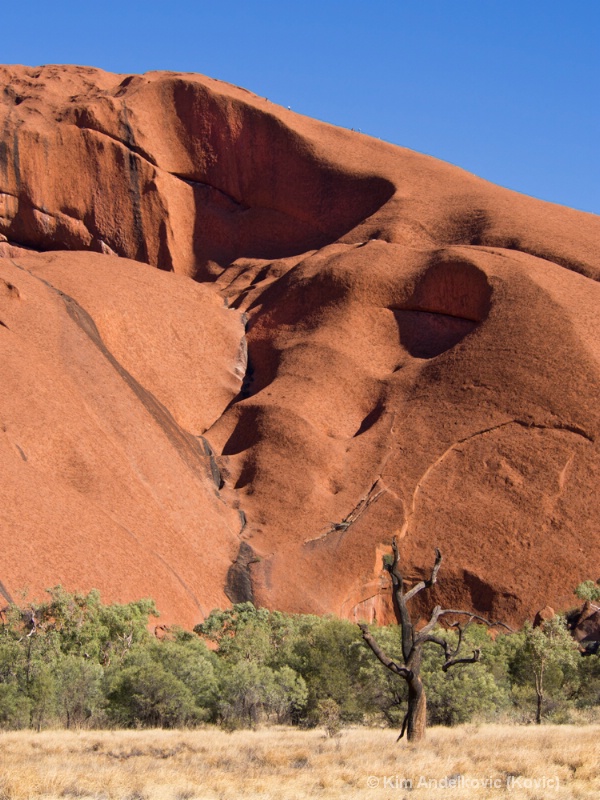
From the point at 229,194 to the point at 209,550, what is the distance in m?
34.2

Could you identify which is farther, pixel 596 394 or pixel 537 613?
pixel 596 394

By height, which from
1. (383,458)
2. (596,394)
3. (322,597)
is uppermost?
(596,394)

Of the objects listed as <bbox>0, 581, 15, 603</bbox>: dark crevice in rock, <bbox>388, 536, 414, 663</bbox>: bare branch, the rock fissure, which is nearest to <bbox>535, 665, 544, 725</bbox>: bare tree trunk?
<bbox>388, 536, 414, 663</bbox>: bare branch

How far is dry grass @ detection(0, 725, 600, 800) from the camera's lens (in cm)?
1445

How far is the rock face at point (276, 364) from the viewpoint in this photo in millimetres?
38312

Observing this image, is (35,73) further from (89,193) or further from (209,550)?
(209,550)

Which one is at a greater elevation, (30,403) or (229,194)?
(229,194)

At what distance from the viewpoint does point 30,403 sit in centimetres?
3925

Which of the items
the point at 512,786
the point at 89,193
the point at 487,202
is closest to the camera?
the point at 512,786

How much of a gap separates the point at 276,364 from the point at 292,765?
118 feet

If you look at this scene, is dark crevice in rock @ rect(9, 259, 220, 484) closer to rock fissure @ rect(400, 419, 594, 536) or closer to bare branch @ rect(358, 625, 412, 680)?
rock fissure @ rect(400, 419, 594, 536)

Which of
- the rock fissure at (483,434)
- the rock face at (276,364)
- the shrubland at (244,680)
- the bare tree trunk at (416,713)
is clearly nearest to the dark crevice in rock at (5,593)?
the rock face at (276,364)

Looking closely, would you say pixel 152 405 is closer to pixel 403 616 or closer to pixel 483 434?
pixel 483 434

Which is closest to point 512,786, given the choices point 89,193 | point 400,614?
point 400,614
